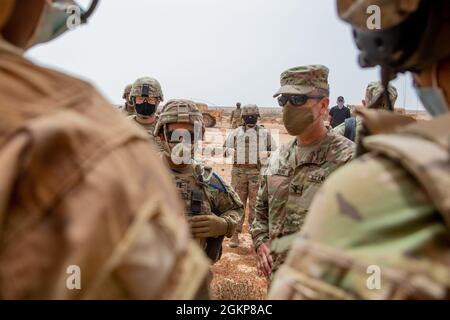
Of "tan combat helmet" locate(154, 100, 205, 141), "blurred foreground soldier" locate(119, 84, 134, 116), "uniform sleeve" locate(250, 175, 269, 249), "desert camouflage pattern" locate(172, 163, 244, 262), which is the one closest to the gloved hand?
"desert camouflage pattern" locate(172, 163, 244, 262)

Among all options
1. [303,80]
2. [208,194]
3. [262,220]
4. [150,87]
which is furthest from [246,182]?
[303,80]

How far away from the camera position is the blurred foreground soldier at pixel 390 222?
35.5 inches

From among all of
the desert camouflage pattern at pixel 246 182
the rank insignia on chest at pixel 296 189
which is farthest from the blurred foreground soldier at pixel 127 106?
the rank insignia on chest at pixel 296 189

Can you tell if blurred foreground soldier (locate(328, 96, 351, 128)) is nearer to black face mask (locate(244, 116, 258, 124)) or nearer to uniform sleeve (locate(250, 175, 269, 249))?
black face mask (locate(244, 116, 258, 124))

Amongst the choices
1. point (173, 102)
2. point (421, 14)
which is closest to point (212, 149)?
point (173, 102)

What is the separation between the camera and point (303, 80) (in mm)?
4023

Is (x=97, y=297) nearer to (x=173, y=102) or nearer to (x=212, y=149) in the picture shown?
(x=173, y=102)

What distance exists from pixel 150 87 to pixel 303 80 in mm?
3105

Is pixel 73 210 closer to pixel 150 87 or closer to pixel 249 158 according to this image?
pixel 150 87

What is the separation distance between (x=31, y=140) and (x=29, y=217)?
0.14m

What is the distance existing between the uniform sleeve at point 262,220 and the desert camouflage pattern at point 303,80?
0.81m

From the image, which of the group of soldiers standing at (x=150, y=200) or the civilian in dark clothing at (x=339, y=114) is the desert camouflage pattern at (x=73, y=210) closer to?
the group of soldiers standing at (x=150, y=200)

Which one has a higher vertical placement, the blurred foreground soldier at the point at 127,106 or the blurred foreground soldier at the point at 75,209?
the blurred foreground soldier at the point at 127,106

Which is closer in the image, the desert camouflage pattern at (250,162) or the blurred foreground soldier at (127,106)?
the blurred foreground soldier at (127,106)
